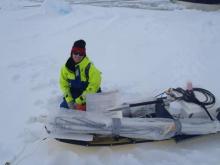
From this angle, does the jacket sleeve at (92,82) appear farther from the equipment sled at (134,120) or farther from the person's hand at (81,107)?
the equipment sled at (134,120)

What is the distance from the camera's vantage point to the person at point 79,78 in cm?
441

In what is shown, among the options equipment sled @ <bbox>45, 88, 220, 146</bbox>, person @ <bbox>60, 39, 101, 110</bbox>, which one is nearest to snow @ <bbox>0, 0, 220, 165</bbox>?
equipment sled @ <bbox>45, 88, 220, 146</bbox>

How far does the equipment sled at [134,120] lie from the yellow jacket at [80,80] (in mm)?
228

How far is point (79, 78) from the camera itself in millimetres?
4559

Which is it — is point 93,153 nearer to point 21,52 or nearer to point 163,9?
point 21,52

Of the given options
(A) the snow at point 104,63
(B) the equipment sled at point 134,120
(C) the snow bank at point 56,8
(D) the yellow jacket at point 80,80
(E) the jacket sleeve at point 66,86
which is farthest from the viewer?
(C) the snow bank at point 56,8

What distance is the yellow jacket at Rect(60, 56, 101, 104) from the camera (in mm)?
4469

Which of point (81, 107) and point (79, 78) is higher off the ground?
point (79, 78)

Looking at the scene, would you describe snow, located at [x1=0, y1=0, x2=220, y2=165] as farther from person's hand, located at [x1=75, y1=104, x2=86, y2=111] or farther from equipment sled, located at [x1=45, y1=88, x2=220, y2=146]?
person's hand, located at [x1=75, y1=104, x2=86, y2=111]

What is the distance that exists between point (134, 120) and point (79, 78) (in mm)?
887

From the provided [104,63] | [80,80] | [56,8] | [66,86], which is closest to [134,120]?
[80,80]

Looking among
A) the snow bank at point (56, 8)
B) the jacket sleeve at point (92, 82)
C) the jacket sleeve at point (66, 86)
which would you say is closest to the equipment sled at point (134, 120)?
the jacket sleeve at point (92, 82)

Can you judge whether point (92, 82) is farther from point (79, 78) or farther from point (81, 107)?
point (81, 107)

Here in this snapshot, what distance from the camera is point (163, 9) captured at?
1037 cm
